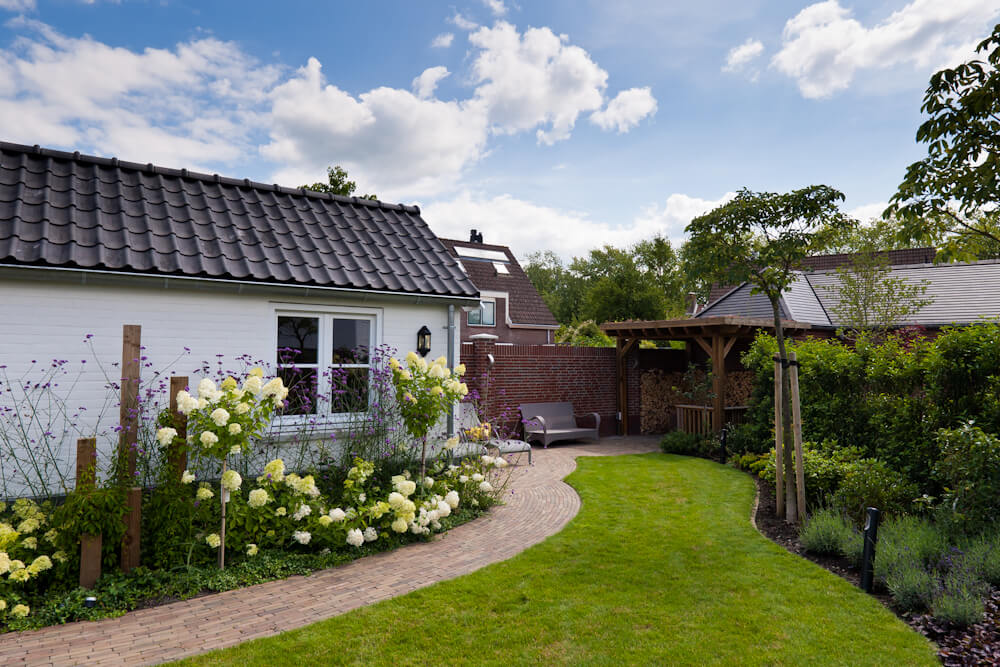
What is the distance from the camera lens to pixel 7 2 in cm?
678

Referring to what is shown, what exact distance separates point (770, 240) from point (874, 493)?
2.98 metres

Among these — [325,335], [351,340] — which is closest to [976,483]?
[351,340]

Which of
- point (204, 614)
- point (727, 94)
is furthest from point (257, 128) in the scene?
point (204, 614)

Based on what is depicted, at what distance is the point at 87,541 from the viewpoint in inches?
171

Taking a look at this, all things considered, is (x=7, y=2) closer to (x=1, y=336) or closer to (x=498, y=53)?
(x=1, y=336)

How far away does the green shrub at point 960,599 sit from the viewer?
12.4 feet

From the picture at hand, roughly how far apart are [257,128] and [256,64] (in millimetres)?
1571

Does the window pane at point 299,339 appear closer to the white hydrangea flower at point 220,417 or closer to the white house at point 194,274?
the white house at point 194,274

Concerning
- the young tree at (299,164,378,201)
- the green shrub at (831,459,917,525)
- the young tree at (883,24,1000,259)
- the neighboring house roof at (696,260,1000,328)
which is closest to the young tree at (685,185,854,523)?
the green shrub at (831,459,917,525)

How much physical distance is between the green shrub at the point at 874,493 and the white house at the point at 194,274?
513cm

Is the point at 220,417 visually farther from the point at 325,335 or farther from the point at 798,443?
the point at 798,443

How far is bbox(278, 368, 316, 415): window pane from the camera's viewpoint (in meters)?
6.61

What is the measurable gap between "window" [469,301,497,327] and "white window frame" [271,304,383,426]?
17.2 meters

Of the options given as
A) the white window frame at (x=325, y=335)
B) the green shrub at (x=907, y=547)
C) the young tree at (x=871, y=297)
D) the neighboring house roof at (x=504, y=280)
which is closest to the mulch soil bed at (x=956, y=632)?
the green shrub at (x=907, y=547)
